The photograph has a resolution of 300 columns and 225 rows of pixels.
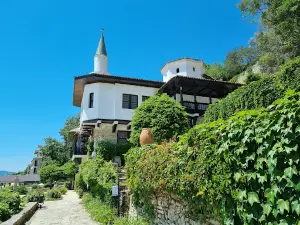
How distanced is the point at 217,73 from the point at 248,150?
38.4 metres

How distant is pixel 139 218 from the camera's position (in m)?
8.57

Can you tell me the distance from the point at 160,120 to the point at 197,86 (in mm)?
8907

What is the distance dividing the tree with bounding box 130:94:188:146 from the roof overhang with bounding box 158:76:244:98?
17.5 ft

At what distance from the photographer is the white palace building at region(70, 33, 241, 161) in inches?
814

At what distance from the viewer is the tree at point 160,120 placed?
13977mm

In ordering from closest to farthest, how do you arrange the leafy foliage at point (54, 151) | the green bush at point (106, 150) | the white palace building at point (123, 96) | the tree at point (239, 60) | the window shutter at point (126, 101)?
the green bush at point (106, 150), the white palace building at point (123, 96), the window shutter at point (126, 101), the tree at point (239, 60), the leafy foliage at point (54, 151)

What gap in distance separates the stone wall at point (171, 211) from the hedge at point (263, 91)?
6.58m

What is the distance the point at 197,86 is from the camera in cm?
2170

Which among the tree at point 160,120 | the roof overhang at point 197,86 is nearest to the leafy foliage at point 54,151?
the roof overhang at point 197,86

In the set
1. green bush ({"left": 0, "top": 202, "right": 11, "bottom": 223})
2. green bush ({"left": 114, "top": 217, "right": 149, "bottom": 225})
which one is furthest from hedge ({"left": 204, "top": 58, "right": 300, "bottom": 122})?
green bush ({"left": 0, "top": 202, "right": 11, "bottom": 223})

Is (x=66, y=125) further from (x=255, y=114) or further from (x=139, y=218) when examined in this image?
(x=255, y=114)

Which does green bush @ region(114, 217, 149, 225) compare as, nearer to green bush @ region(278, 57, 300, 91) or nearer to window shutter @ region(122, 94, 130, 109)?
green bush @ region(278, 57, 300, 91)

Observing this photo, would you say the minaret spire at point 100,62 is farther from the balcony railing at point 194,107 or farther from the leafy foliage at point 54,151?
the leafy foliage at point 54,151

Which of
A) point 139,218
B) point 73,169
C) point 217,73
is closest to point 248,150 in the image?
point 139,218
